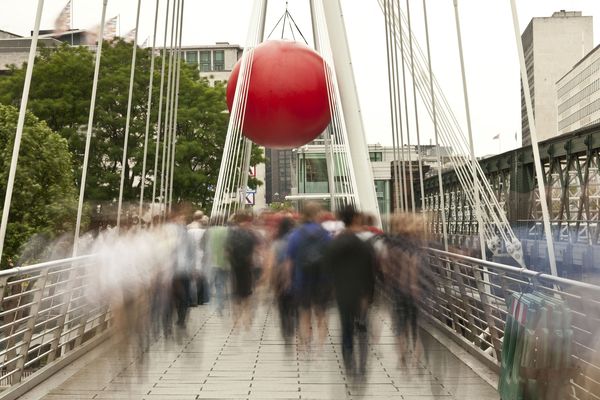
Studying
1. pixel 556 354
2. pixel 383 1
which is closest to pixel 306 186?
pixel 383 1

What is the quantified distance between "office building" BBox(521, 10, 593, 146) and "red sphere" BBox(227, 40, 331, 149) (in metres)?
97.8

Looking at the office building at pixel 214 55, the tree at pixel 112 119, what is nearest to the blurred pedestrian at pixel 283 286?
the tree at pixel 112 119

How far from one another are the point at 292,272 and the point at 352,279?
3.70ft

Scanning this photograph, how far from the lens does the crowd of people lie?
7.00m

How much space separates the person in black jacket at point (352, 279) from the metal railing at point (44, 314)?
2.30m

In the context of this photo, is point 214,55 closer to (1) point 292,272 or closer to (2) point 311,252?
(1) point 292,272

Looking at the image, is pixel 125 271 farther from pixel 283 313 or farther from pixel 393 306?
pixel 393 306

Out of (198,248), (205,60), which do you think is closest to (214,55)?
(205,60)

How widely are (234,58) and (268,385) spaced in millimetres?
108462

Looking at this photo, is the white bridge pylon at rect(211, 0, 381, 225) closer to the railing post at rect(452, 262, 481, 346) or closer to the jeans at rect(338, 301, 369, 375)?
the railing post at rect(452, 262, 481, 346)

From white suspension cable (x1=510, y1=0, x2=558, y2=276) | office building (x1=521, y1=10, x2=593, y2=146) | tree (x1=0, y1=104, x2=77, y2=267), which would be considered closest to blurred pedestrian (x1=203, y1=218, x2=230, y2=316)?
white suspension cable (x1=510, y1=0, x2=558, y2=276)

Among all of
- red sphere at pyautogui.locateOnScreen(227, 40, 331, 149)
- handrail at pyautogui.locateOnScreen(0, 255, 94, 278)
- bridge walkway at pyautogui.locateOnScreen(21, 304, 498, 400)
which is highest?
red sphere at pyautogui.locateOnScreen(227, 40, 331, 149)

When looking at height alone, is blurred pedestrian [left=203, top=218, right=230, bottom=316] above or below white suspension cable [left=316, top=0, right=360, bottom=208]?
below

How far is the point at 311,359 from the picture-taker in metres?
9.09
